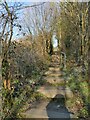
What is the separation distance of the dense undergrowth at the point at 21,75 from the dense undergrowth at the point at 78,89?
0.42m

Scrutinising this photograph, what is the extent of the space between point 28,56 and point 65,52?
97cm

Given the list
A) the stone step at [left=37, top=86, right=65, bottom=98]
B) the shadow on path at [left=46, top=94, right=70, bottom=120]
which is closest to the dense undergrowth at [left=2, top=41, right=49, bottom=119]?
the stone step at [left=37, top=86, right=65, bottom=98]

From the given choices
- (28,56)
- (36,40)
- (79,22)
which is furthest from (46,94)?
(79,22)

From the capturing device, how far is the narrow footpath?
2789 mm

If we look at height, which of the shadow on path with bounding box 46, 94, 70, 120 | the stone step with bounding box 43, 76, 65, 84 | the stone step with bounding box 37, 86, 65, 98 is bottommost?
the shadow on path with bounding box 46, 94, 70, 120

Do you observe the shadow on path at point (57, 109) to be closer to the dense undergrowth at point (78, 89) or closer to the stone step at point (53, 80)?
the dense undergrowth at point (78, 89)

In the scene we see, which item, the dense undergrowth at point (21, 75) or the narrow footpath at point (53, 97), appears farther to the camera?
the narrow footpath at point (53, 97)

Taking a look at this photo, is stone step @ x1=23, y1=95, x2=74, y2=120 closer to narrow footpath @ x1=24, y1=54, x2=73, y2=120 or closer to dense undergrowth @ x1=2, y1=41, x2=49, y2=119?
narrow footpath @ x1=24, y1=54, x2=73, y2=120

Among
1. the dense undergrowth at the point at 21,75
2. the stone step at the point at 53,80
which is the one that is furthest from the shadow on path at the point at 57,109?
the stone step at the point at 53,80

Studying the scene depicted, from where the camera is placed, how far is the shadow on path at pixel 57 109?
2.75m

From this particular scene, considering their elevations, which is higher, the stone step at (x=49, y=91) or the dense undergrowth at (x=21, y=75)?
the dense undergrowth at (x=21, y=75)

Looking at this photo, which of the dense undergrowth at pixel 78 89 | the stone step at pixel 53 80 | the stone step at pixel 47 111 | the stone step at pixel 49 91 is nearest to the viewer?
the stone step at pixel 47 111

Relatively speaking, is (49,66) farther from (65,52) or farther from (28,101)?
(28,101)

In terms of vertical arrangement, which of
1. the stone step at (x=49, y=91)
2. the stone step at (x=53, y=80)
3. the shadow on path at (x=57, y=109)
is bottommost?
the shadow on path at (x=57, y=109)
